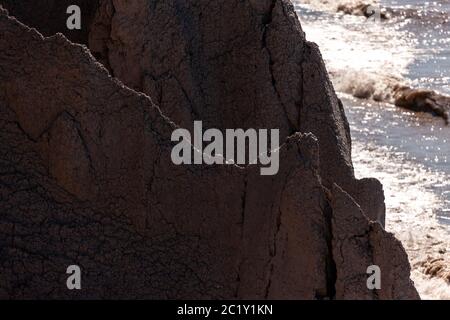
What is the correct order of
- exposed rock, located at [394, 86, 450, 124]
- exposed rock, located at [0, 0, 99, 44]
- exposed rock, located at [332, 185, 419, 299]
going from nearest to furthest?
exposed rock, located at [332, 185, 419, 299] → exposed rock, located at [0, 0, 99, 44] → exposed rock, located at [394, 86, 450, 124]

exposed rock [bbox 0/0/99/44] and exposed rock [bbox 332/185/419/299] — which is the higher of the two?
exposed rock [bbox 0/0/99/44]

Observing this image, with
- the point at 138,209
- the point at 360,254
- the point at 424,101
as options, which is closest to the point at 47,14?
the point at 138,209

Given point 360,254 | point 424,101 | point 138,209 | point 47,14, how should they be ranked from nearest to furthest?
point 360,254
point 138,209
point 47,14
point 424,101

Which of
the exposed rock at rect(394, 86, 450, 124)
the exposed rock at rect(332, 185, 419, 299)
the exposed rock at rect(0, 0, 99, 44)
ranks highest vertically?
the exposed rock at rect(394, 86, 450, 124)

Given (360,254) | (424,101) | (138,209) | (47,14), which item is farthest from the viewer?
(424,101)

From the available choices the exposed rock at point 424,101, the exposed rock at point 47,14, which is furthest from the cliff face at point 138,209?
the exposed rock at point 424,101

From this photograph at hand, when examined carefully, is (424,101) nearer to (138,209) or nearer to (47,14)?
(47,14)

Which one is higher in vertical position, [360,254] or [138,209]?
[138,209]

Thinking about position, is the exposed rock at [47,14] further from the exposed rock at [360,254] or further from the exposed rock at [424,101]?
the exposed rock at [424,101]

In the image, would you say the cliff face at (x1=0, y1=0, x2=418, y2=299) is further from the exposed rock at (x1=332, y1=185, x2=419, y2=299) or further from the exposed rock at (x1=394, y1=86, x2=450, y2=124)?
the exposed rock at (x1=394, y1=86, x2=450, y2=124)

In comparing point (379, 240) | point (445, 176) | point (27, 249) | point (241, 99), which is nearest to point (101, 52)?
point (241, 99)

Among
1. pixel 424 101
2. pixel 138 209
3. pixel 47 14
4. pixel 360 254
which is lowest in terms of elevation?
pixel 360 254

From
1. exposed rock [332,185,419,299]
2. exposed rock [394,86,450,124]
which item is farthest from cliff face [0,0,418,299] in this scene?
exposed rock [394,86,450,124]

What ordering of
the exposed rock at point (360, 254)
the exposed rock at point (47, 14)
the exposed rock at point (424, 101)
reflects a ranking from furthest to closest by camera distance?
the exposed rock at point (424, 101), the exposed rock at point (47, 14), the exposed rock at point (360, 254)
